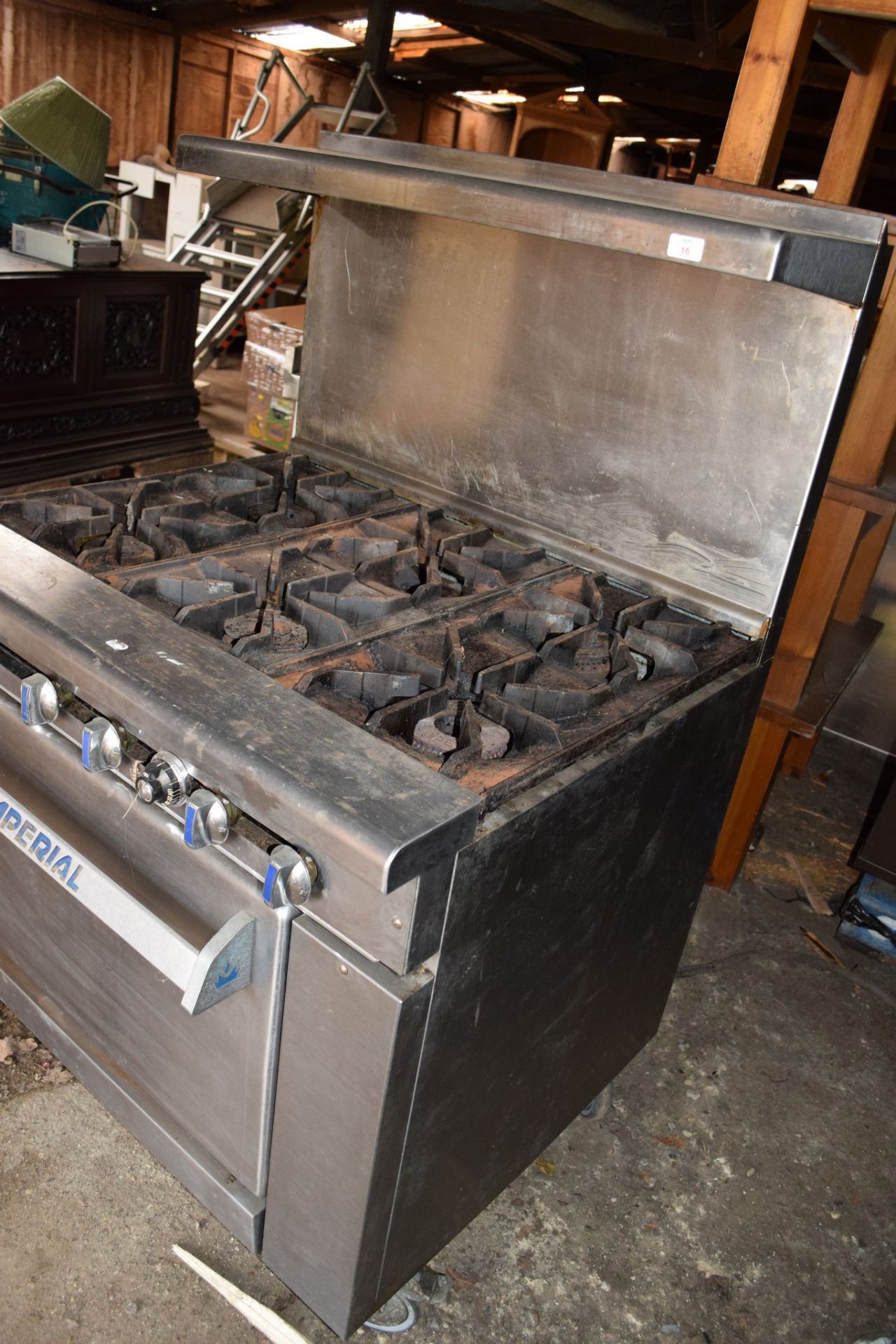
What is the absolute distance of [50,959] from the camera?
1564 millimetres

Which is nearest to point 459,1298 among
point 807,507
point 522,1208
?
point 522,1208

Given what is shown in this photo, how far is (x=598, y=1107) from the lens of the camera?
1.94 meters

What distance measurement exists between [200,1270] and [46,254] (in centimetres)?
310

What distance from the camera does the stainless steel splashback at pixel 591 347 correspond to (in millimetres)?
1442

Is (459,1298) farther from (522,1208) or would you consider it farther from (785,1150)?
(785,1150)

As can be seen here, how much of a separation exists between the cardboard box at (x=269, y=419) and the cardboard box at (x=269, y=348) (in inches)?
1.5

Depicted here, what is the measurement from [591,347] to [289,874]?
1.21 m

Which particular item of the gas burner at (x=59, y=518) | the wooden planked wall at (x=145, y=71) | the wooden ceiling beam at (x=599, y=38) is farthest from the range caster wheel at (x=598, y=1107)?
the wooden planked wall at (x=145, y=71)

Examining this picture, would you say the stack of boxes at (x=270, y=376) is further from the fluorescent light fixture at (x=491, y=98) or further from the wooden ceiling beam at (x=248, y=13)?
the fluorescent light fixture at (x=491, y=98)

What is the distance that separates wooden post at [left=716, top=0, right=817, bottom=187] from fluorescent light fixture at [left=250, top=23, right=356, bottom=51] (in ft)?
22.1

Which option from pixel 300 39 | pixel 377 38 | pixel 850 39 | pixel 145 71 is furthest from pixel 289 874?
pixel 300 39

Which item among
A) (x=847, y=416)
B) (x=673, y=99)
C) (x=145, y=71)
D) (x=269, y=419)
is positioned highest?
(x=673, y=99)

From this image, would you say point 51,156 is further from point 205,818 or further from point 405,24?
point 405,24

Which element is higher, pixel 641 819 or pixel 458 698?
pixel 458 698
